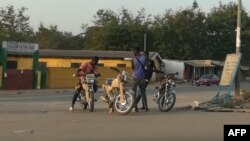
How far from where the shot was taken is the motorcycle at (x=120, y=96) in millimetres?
15330

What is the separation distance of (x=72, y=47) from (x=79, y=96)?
8940 cm

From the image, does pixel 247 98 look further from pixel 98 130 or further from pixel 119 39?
pixel 119 39

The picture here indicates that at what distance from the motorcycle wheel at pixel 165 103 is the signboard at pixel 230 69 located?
277 cm

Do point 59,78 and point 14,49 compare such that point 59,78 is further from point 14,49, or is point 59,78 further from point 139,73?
point 139,73

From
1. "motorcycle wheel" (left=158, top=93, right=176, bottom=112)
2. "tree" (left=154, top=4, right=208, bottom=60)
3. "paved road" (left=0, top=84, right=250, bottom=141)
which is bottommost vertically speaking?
"paved road" (left=0, top=84, right=250, bottom=141)

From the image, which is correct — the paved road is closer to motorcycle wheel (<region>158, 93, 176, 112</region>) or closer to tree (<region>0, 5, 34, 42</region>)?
motorcycle wheel (<region>158, 93, 176, 112</region>)

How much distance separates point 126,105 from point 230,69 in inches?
209

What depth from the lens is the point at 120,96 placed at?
15.6 metres

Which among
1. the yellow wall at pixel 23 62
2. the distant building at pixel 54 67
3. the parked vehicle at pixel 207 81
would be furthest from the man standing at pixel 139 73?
the parked vehicle at pixel 207 81

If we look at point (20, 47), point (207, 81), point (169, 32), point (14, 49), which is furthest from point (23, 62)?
point (169, 32)

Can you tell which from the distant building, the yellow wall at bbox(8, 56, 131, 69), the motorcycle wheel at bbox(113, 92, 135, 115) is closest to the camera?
the motorcycle wheel at bbox(113, 92, 135, 115)

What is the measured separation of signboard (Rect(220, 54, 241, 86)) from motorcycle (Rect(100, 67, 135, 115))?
452 cm

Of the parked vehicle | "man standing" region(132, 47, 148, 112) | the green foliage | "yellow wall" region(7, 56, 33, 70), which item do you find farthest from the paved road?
the green foliage

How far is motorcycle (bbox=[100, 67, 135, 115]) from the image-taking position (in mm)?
15330
